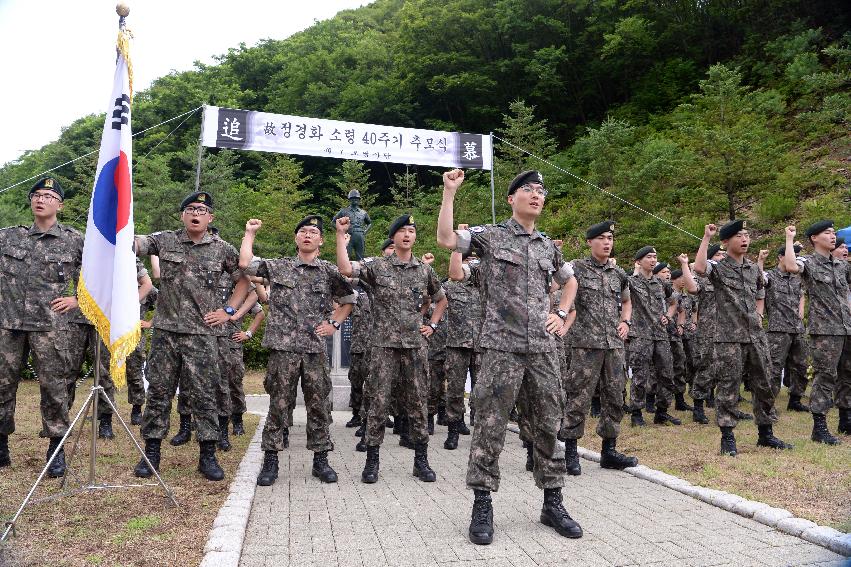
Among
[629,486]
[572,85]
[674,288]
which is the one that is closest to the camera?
[629,486]

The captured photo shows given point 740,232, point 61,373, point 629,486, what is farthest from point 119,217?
point 740,232

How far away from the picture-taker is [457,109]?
127 ft

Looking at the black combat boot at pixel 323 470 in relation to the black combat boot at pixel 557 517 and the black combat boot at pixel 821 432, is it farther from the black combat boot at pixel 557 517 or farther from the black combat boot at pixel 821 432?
the black combat boot at pixel 821 432

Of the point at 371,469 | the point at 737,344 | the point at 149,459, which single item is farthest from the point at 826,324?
the point at 149,459

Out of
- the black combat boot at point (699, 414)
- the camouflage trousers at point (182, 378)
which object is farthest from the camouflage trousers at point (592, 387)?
the black combat boot at point (699, 414)

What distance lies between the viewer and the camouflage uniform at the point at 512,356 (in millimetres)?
4539

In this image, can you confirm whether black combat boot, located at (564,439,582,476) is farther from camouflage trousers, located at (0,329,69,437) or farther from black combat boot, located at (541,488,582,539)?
camouflage trousers, located at (0,329,69,437)

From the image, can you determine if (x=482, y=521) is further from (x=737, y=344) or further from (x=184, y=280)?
(x=737, y=344)

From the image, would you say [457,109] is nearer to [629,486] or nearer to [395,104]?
[395,104]

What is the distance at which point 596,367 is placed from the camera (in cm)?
651

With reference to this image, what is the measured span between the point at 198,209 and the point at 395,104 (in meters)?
32.8

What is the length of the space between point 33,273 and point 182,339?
5.37 feet

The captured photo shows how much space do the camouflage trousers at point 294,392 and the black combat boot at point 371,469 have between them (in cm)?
42

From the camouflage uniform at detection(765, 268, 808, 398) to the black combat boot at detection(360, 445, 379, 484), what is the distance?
667cm
